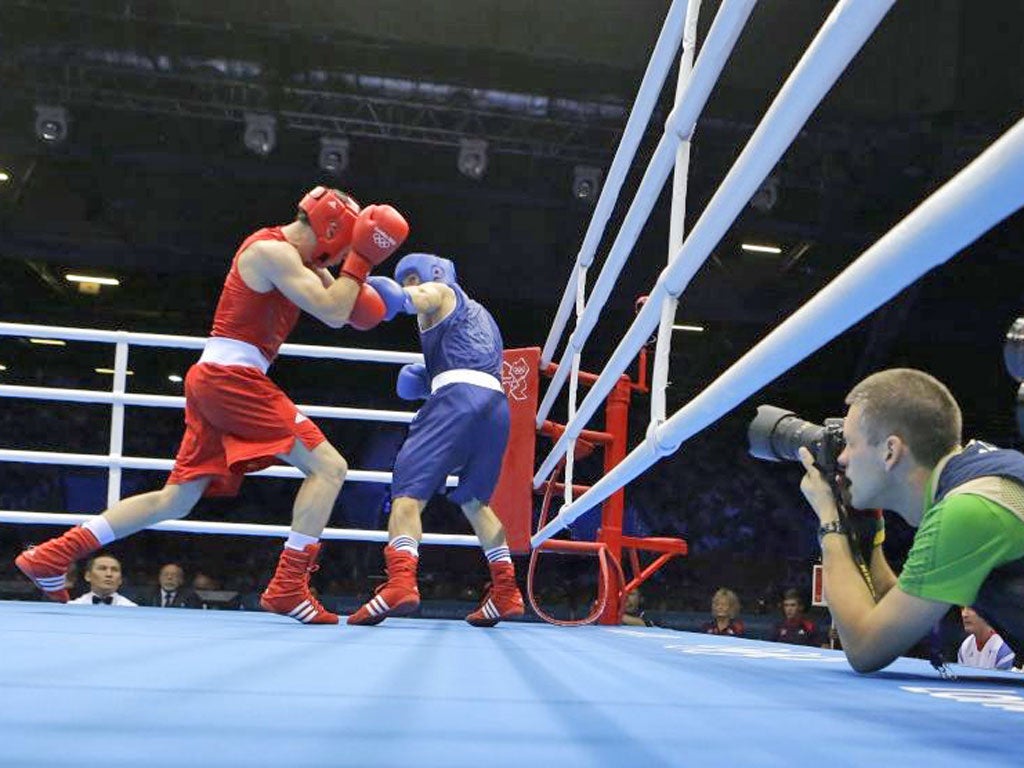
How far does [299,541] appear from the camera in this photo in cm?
255

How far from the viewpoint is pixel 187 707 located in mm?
919

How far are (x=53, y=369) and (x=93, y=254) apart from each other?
149 inches

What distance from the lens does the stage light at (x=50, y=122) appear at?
264 inches

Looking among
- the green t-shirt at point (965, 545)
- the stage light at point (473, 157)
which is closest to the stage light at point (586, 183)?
the stage light at point (473, 157)

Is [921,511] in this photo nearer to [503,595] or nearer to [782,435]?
[782,435]

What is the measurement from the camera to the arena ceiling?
6457 mm

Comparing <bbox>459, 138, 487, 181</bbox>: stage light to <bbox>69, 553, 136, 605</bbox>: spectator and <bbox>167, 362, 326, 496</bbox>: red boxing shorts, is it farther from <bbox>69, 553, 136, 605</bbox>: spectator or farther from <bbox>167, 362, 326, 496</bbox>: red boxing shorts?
<bbox>167, 362, 326, 496</bbox>: red boxing shorts

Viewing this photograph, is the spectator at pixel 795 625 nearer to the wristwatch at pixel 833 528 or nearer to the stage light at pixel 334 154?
the stage light at pixel 334 154

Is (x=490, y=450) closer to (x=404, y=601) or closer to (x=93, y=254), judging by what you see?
(x=404, y=601)

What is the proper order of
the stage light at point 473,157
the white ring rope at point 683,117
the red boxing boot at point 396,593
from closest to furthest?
1. the white ring rope at point 683,117
2. the red boxing boot at point 396,593
3. the stage light at point 473,157

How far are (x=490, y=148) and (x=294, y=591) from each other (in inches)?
203

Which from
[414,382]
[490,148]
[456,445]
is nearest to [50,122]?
[490,148]

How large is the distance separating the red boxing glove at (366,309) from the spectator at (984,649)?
9.02 feet

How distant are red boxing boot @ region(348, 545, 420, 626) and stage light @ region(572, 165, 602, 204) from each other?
5.18 meters
